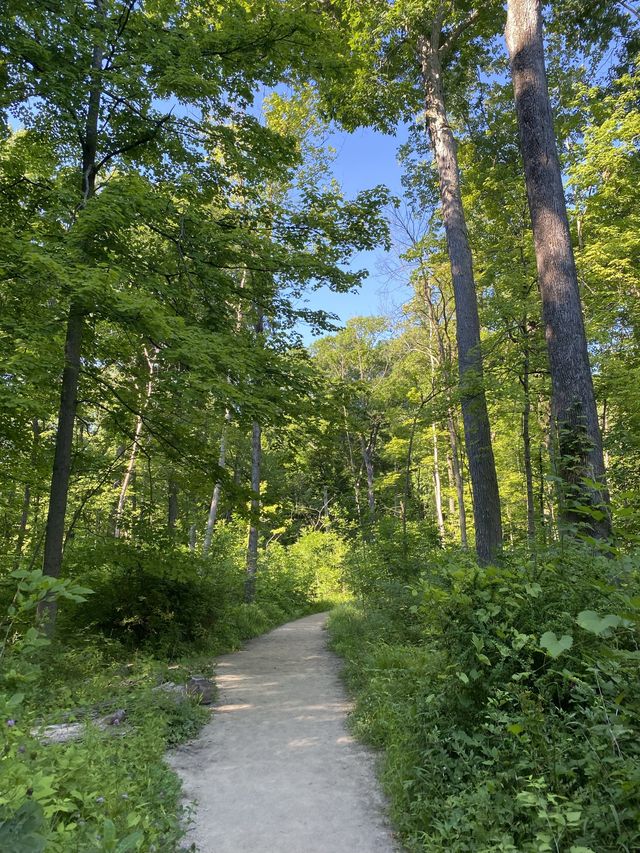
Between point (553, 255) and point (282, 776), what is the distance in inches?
245

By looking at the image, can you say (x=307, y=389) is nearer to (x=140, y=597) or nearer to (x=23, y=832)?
(x=140, y=597)

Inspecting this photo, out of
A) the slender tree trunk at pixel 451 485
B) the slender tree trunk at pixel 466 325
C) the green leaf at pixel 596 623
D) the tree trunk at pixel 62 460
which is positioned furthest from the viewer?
the slender tree trunk at pixel 451 485

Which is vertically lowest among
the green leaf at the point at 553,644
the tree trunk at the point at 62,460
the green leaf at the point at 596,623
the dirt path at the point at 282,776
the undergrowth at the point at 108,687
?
the dirt path at the point at 282,776

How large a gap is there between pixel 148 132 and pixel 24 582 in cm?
715

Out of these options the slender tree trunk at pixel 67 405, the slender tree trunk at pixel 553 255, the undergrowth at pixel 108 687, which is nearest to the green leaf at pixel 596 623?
the undergrowth at pixel 108 687

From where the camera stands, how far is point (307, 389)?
7.67m

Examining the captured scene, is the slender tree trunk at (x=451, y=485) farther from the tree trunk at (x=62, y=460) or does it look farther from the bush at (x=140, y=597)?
the tree trunk at (x=62, y=460)

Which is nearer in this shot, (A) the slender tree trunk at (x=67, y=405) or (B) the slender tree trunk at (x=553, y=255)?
(B) the slender tree trunk at (x=553, y=255)

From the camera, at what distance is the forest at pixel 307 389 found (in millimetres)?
2838

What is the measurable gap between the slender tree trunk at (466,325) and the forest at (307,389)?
0.05 m

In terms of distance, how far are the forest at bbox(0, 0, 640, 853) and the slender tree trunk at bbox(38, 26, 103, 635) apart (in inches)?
2.0

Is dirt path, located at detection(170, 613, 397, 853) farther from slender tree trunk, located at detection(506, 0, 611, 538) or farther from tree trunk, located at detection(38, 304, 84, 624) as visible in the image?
slender tree trunk, located at detection(506, 0, 611, 538)

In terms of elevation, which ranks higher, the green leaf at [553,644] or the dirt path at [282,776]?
the green leaf at [553,644]

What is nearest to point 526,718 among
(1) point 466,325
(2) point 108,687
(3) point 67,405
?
(2) point 108,687
